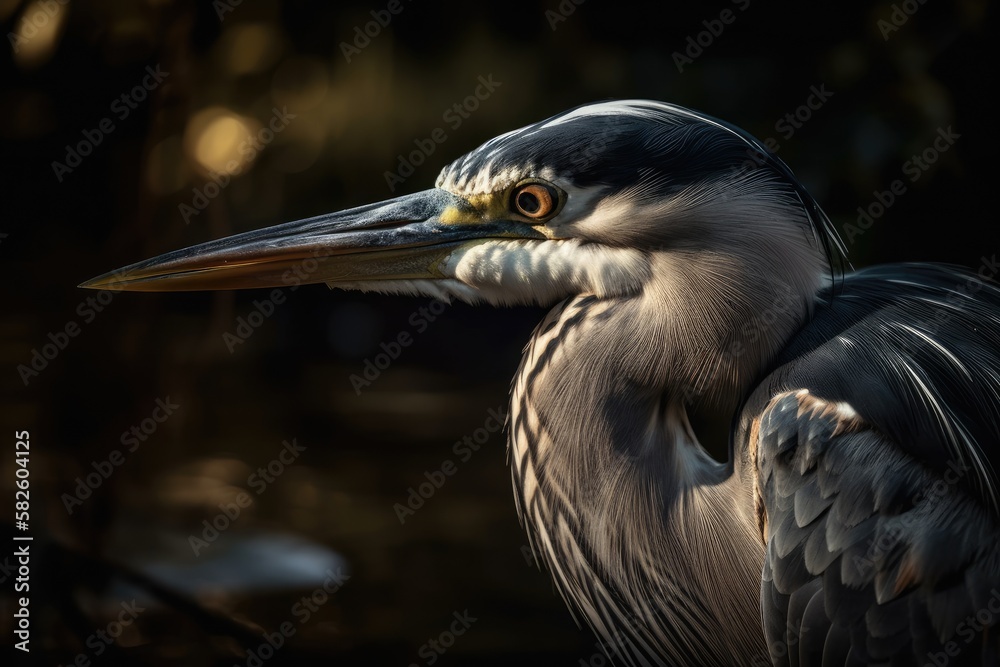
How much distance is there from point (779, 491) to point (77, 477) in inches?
95.8

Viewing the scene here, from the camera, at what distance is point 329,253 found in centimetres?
179

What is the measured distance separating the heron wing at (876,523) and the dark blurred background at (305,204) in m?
1.57

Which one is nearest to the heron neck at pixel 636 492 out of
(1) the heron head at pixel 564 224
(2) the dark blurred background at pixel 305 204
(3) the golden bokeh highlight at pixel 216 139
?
(1) the heron head at pixel 564 224

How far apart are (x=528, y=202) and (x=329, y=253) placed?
1.34 feet

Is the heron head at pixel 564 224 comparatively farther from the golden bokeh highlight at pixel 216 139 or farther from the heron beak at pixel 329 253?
the golden bokeh highlight at pixel 216 139

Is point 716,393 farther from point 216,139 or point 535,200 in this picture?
point 216,139

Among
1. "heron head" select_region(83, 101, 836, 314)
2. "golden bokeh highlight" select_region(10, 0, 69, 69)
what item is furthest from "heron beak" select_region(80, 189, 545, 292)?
"golden bokeh highlight" select_region(10, 0, 69, 69)

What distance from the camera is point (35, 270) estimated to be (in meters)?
3.72

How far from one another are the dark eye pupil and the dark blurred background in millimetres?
1638

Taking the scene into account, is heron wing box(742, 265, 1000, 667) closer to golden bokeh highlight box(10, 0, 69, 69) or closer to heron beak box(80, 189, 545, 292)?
heron beak box(80, 189, 545, 292)

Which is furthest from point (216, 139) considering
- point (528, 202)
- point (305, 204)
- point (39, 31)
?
point (305, 204)

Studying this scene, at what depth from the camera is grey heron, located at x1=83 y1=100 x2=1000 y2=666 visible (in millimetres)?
1445

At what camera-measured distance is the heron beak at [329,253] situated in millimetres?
1754

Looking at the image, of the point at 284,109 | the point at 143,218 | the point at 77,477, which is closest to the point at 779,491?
the point at 143,218
